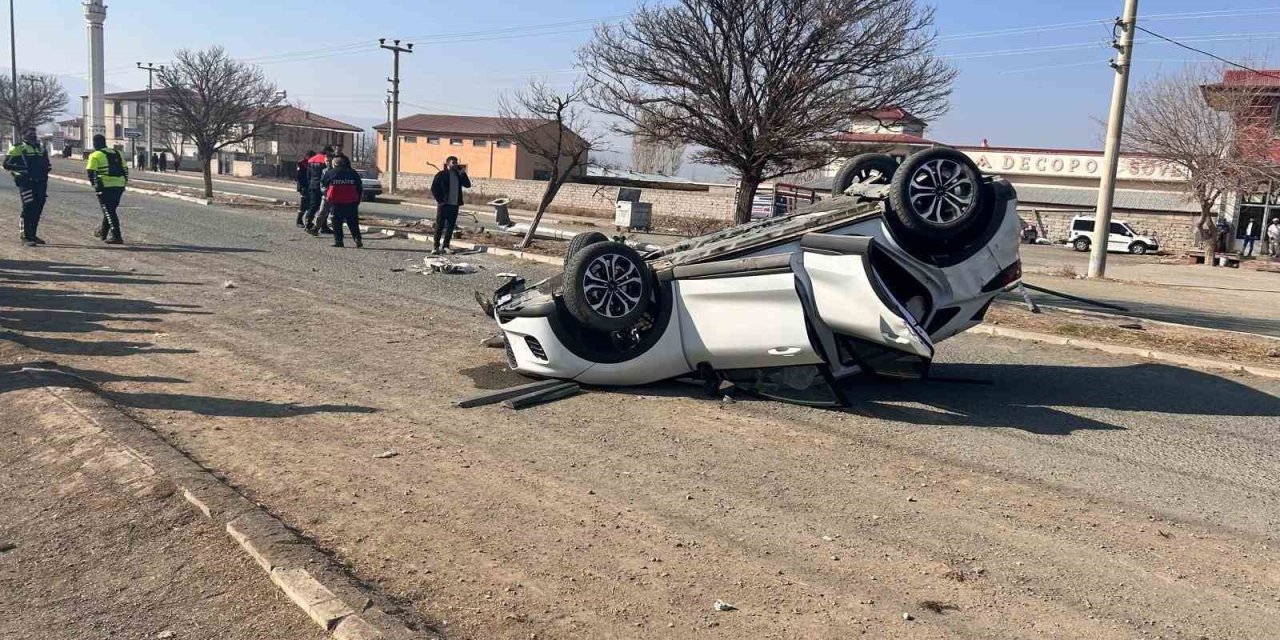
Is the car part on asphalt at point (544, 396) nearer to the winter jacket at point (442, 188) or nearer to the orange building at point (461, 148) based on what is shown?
the winter jacket at point (442, 188)

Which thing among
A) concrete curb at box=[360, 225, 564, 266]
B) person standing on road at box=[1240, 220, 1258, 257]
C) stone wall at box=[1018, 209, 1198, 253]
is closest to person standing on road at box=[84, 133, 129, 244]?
concrete curb at box=[360, 225, 564, 266]

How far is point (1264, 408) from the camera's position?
23.3 feet

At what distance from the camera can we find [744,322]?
644 centimetres

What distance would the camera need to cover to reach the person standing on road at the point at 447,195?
1578 cm

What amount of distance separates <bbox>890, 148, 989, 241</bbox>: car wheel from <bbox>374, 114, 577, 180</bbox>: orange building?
200ft

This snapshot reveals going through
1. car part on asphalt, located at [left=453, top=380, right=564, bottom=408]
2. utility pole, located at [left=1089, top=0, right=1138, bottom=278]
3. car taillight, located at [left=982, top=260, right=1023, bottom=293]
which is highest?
utility pole, located at [left=1089, top=0, right=1138, bottom=278]

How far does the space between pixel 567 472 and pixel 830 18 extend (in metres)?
10.3

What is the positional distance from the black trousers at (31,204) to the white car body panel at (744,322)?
12557 mm

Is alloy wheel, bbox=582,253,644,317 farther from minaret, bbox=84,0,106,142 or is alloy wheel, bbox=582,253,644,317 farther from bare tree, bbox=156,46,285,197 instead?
minaret, bbox=84,0,106,142

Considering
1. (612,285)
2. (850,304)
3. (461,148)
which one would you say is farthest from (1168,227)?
(461,148)

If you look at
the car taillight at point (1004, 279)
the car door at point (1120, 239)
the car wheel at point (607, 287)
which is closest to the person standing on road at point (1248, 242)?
the car door at point (1120, 239)

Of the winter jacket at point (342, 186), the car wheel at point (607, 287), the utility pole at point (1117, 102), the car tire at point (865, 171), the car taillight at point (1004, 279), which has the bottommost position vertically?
the car wheel at point (607, 287)

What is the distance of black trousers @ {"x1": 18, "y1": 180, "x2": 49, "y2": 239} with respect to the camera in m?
14.6

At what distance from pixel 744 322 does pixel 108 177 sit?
40.9 feet
